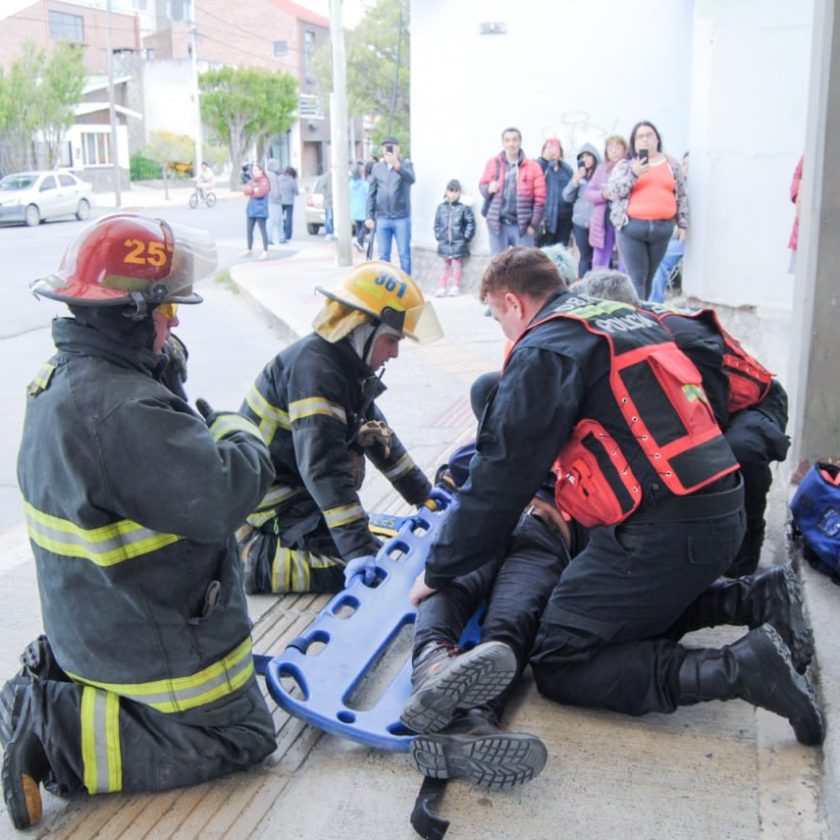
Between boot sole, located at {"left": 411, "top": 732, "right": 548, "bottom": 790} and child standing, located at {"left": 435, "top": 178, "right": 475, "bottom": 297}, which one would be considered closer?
boot sole, located at {"left": 411, "top": 732, "right": 548, "bottom": 790}

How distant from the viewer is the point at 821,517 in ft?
12.1

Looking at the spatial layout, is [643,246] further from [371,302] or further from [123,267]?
[123,267]

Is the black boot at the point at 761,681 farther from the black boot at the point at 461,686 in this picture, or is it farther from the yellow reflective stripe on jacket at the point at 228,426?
the yellow reflective stripe on jacket at the point at 228,426

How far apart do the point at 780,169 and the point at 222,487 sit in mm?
7107

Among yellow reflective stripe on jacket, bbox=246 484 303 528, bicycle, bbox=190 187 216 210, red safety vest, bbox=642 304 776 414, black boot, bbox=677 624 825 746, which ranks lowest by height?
black boot, bbox=677 624 825 746

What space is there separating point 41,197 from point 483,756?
27303 millimetres

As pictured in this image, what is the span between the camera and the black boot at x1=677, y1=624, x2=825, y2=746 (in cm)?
272

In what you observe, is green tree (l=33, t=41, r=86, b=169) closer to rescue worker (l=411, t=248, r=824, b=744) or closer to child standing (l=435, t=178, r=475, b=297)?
child standing (l=435, t=178, r=475, b=297)

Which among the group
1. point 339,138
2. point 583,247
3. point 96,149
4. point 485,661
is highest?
point 96,149

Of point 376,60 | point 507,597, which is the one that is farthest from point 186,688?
point 376,60

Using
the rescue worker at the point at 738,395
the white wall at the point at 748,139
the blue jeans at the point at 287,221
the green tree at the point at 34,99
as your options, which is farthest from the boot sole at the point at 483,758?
the green tree at the point at 34,99

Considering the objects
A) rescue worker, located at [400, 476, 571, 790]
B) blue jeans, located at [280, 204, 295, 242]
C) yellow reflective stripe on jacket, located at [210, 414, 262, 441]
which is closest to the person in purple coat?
rescue worker, located at [400, 476, 571, 790]

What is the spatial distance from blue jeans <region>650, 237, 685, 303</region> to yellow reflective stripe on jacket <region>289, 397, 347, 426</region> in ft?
20.9

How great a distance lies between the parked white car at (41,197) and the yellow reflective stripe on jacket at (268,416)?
24.4 metres
